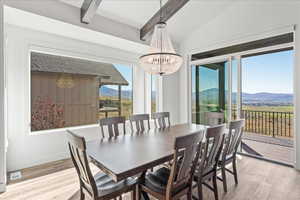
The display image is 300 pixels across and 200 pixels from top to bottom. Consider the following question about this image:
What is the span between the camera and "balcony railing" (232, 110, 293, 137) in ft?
12.0

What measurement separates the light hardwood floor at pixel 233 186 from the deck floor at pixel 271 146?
41cm

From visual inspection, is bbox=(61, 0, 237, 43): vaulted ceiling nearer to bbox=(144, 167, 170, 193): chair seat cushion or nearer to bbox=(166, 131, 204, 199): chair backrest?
bbox=(166, 131, 204, 199): chair backrest

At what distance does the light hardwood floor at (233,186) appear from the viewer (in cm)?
220

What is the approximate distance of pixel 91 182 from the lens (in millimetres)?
1448

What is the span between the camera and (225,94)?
4004 mm

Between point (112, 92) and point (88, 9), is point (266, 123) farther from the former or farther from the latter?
point (88, 9)

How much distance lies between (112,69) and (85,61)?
72 centimetres

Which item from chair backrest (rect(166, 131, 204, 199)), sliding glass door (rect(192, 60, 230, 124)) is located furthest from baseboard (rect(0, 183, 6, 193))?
sliding glass door (rect(192, 60, 230, 124))

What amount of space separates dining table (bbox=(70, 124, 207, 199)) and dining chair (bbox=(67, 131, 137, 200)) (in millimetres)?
122

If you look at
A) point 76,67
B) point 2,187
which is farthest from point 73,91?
point 2,187

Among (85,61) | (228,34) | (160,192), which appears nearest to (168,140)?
(160,192)

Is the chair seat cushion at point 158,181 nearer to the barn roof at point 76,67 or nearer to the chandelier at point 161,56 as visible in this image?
the chandelier at point 161,56

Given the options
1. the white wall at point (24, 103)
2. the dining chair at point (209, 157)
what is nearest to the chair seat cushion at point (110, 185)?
the dining chair at point (209, 157)

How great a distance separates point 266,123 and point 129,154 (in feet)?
12.3
